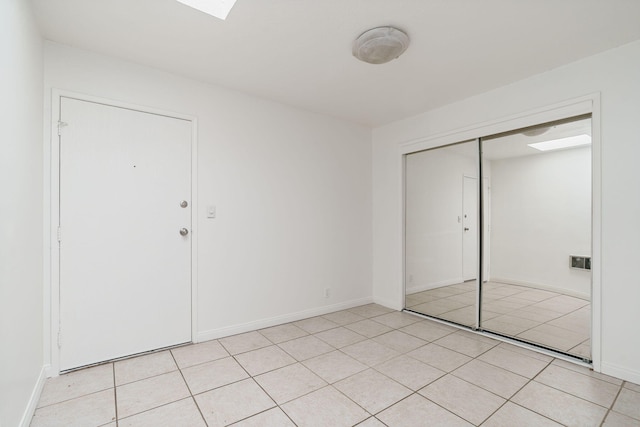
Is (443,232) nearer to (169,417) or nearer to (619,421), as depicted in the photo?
(619,421)

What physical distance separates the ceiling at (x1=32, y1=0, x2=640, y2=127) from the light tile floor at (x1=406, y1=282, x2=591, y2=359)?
2096 millimetres

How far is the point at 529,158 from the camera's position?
2891 millimetres

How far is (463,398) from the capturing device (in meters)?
1.92

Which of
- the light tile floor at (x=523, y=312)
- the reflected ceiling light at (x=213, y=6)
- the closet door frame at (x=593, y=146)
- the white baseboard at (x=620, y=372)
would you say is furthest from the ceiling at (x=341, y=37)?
the white baseboard at (x=620, y=372)

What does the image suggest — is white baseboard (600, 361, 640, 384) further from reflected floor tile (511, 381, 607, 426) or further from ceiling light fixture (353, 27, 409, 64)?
ceiling light fixture (353, 27, 409, 64)

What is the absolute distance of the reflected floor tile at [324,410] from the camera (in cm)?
170

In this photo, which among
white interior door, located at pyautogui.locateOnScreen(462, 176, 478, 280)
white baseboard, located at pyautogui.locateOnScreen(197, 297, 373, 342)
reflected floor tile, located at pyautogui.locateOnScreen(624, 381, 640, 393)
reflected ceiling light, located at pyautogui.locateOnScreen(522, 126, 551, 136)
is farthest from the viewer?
white interior door, located at pyautogui.locateOnScreen(462, 176, 478, 280)

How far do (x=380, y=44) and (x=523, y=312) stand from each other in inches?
116

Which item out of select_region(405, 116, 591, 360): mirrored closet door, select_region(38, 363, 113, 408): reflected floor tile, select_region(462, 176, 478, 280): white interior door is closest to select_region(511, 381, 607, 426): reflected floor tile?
select_region(405, 116, 591, 360): mirrored closet door

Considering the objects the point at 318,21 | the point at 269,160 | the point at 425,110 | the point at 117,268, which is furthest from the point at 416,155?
the point at 117,268

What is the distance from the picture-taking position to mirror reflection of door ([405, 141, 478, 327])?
3.23 m

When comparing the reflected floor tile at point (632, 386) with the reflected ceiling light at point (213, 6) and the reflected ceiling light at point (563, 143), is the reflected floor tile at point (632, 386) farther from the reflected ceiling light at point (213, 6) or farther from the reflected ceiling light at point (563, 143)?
the reflected ceiling light at point (213, 6)

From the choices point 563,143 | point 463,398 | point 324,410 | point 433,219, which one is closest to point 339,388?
point 324,410

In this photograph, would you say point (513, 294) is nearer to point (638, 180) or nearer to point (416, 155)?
point (638, 180)
